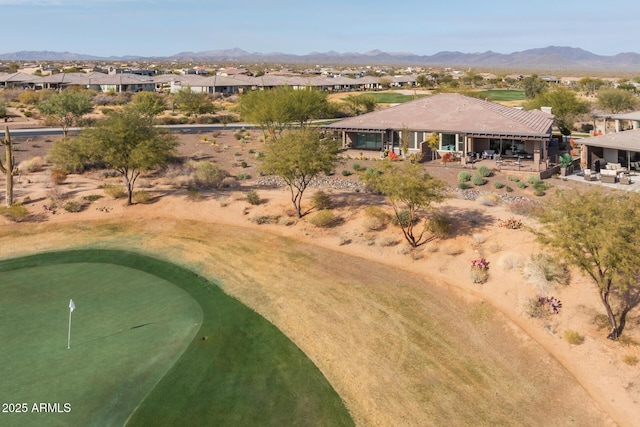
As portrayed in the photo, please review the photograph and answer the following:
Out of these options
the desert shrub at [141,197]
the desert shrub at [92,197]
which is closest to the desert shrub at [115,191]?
the desert shrub at [92,197]

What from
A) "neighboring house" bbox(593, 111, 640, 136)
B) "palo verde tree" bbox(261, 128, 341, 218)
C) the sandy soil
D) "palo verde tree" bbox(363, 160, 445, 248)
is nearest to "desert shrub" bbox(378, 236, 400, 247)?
the sandy soil

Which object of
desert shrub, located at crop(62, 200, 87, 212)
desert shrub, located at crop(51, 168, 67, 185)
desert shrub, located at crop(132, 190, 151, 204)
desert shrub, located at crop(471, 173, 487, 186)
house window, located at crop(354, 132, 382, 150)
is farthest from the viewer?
house window, located at crop(354, 132, 382, 150)

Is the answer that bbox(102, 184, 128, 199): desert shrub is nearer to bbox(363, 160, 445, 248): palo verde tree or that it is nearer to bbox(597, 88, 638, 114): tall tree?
bbox(363, 160, 445, 248): palo verde tree

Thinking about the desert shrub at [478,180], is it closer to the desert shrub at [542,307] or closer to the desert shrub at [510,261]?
the desert shrub at [510,261]

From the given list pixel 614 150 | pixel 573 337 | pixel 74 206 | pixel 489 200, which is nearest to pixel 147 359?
pixel 573 337

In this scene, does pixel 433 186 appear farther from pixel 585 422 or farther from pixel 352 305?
pixel 585 422

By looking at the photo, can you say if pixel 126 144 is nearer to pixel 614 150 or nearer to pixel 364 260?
Result: pixel 364 260
